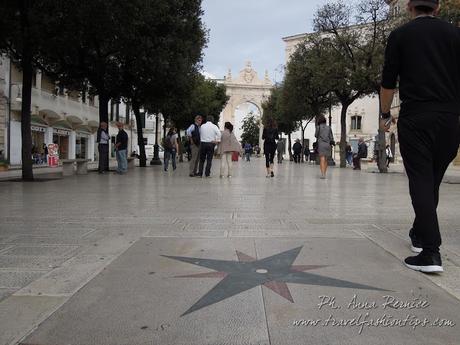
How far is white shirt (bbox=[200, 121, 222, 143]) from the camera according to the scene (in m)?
15.9

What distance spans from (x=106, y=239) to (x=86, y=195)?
509 centimetres

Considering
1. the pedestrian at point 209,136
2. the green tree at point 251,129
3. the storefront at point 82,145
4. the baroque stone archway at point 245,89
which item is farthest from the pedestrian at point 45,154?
the green tree at point 251,129

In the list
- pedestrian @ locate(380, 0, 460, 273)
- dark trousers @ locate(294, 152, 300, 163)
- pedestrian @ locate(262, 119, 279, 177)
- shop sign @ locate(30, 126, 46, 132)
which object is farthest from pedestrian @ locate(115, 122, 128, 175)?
dark trousers @ locate(294, 152, 300, 163)

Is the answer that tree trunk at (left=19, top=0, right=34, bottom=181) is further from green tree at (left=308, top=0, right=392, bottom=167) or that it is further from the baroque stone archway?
the baroque stone archway

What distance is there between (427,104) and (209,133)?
12.0 meters

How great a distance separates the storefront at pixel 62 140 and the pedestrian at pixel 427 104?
119 ft

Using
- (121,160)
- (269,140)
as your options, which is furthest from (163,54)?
(269,140)

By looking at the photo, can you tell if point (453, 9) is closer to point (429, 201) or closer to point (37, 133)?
point (429, 201)

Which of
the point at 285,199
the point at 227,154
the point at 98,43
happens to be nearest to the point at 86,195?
the point at 285,199

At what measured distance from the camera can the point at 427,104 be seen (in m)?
4.14

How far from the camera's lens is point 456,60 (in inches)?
164

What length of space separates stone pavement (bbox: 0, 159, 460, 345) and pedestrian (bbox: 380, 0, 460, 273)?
0.39m

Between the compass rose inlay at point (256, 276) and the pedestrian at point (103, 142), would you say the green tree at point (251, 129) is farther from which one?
the compass rose inlay at point (256, 276)

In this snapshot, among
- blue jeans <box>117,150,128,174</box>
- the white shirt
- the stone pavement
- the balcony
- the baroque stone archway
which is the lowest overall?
the stone pavement
